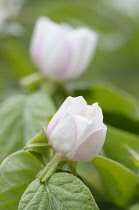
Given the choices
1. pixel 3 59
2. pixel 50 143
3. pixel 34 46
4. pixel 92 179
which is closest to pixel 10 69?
pixel 3 59

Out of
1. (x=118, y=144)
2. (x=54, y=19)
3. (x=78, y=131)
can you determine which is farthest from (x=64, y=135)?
(x=54, y=19)

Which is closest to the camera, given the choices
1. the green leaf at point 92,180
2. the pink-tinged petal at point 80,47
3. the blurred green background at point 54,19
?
the green leaf at point 92,180

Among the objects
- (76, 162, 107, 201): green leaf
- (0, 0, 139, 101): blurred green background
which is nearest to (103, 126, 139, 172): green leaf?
(76, 162, 107, 201): green leaf

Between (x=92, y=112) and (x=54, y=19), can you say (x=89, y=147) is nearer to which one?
(x=92, y=112)

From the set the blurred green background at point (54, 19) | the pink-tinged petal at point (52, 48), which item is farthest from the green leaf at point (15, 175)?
the blurred green background at point (54, 19)

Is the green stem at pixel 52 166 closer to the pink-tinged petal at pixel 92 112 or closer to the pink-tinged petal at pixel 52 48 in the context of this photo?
the pink-tinged petal at pixel 92 112
